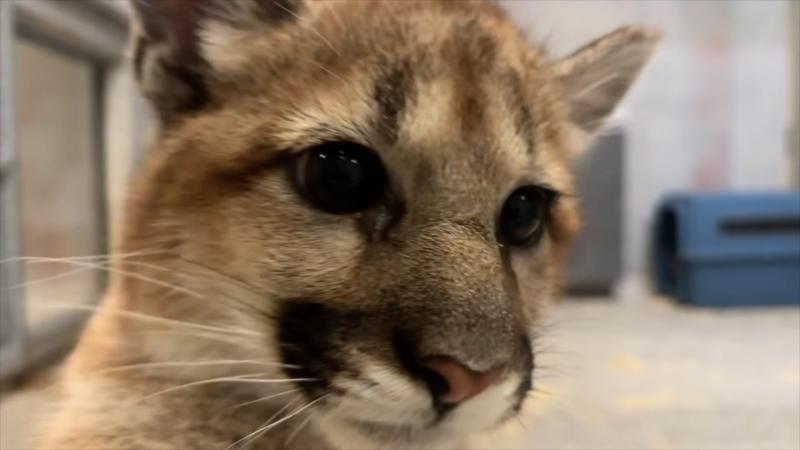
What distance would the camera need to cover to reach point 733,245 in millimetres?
3494

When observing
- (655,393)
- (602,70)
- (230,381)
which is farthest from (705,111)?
(230,381)

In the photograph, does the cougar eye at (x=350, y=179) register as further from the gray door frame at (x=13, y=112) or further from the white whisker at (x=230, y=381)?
the gray door frame at (x=13, y=112)

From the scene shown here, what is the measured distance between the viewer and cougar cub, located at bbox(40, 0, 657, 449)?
964 millimetres

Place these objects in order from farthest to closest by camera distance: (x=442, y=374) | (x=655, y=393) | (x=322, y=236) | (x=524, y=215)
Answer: (x=655, y=393) → (x=524, y=215) → (x=322, y=236) → (x=442, y=374)

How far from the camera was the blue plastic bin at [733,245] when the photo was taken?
11.0ft

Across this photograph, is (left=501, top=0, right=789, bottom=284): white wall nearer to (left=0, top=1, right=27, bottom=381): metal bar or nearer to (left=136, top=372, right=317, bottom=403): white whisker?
(left=0, top=1, right=27, bottom=381): metal bar

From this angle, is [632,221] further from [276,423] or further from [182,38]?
[276,423]

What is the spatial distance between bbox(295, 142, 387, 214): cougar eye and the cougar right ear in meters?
0.26

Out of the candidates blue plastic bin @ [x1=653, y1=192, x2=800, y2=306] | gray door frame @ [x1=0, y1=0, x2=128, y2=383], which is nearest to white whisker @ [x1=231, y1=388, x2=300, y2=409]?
gray door frame @ [x1=0, y1=0, x2=128, y2=383]

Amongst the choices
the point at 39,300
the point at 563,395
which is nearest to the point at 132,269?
the point at 563,395

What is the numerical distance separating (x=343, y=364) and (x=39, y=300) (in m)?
1.53

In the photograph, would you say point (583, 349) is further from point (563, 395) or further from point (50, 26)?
point (50, 26)

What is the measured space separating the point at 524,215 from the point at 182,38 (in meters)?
0.55

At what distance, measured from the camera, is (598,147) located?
142 inches
